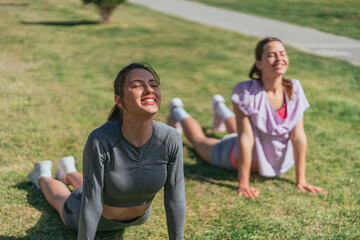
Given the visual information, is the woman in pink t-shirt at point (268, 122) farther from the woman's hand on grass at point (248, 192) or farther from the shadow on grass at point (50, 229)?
the shadow on grass at point (50, 229)

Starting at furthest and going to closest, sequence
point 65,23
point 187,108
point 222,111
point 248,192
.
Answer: point 65,23
point 187,108
point 222,111
point 248,192

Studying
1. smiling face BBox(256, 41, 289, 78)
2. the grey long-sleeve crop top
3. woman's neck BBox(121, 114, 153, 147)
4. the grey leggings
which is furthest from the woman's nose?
smiling face BBox(256, 41, 289, 78)

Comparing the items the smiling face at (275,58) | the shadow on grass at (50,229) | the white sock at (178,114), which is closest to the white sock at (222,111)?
the white sock at (178,114)

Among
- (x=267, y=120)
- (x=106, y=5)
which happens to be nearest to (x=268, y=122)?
(x=267, y=120)

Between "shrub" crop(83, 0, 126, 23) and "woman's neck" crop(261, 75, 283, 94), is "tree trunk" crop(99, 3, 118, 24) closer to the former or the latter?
"shrub" crop(83, 0, 126, 23)

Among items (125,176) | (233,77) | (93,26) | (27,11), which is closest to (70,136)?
(125,176)

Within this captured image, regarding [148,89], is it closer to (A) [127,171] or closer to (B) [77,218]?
(A) [127,171]

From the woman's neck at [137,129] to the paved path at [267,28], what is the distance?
28.8 feet

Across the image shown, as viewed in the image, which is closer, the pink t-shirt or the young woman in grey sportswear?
the young woman in grey sportswear

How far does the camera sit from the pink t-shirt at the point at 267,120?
447cm

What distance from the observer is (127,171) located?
2906mm

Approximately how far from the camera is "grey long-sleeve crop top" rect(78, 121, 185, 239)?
2832 millimetres

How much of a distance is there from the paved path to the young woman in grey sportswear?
867 centimetres

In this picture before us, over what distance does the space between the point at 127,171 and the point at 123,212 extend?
0.45m
